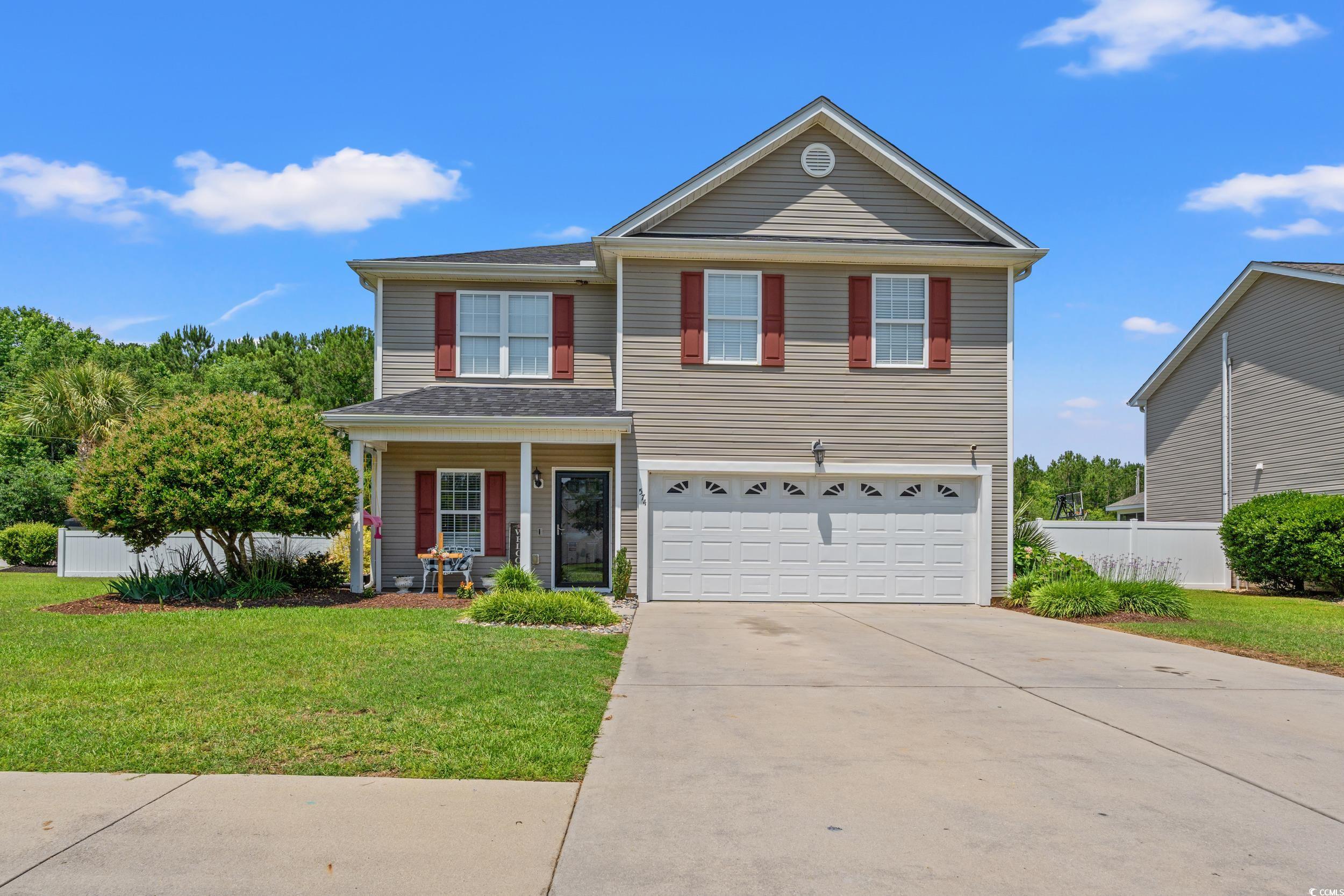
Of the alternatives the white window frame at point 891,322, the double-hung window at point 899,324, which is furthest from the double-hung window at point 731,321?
the double-hung window at point 899,324

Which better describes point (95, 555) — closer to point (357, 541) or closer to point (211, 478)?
point (357, 541)

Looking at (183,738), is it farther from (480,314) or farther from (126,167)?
(126,167)

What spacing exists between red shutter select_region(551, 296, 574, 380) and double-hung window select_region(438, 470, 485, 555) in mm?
2301

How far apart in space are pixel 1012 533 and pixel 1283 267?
1013cm

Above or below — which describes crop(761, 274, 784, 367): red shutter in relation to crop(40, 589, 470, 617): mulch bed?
above

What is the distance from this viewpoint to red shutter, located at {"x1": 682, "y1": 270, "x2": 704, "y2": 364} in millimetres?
16047

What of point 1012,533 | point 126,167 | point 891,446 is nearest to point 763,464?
point 891,446

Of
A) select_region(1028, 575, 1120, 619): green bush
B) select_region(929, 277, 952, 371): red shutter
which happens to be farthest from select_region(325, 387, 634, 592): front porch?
select_region(1028, 575, 1120, 619): green bush

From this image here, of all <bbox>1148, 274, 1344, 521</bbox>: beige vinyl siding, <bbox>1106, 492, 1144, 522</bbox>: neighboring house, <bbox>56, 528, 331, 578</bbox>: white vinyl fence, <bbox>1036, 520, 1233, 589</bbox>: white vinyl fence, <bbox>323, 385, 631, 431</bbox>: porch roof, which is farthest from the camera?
<bbox>1106, 492, 1144, 522</bbox>: neighboring house

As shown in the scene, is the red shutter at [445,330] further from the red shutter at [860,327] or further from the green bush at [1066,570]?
the green bush at [1066,570]

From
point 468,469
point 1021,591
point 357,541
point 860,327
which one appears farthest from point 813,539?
point 357,541

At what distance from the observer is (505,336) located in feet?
57.3

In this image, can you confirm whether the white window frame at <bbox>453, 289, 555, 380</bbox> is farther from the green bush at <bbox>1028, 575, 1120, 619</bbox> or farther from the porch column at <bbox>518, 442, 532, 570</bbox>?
the green bush at <bbox>1028, 575, 1120, 619</bbox>

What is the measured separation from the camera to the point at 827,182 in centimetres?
1655
